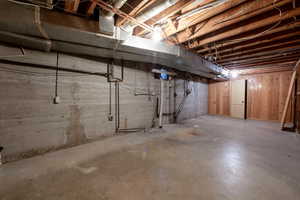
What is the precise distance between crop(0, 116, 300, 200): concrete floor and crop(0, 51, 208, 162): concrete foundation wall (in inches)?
12.1

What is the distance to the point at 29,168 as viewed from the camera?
1.89 metres

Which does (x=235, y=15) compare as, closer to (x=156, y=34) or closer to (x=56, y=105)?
(x=156, y=34)

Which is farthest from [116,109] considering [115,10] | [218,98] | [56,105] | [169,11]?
[218,98]

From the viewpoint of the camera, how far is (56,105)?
254cm

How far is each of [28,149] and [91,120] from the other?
115 centimetres

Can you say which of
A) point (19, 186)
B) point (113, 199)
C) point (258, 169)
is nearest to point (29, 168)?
point (19, 186)

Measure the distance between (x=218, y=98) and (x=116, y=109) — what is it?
18.9ft

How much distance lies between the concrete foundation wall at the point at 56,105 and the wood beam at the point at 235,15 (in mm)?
1966

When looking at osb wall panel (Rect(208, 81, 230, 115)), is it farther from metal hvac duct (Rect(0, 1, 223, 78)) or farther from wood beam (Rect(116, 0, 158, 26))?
wood beam (Rect(116, 0, 158, 26))

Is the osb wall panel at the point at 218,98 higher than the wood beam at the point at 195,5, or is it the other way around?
the wood beam at the point at 195,5

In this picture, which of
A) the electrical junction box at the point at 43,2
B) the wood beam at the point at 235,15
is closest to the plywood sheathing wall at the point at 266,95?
the wood beam at the point at 235,15

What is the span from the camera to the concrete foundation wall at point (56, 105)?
2.11m

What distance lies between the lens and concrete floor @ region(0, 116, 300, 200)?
1424 mm

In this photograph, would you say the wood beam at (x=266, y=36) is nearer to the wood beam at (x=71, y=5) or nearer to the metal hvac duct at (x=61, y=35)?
the metal hvac duct at (x=61, y=35)
